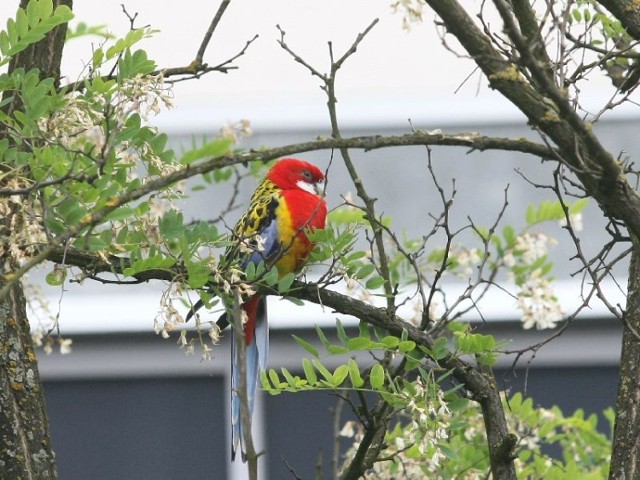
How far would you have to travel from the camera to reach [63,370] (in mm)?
6242

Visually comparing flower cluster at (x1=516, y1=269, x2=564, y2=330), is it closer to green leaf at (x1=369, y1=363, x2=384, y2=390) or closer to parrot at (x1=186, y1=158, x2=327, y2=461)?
parrot at (x1=186, y1=158, x2=327, y2=461)

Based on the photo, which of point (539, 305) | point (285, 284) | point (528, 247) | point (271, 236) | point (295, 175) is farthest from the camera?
point (295, 175)

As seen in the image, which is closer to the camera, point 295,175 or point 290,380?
point 290,380

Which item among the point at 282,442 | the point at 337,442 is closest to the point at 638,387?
the point at 337,442

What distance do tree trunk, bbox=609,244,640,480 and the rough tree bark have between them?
3.86ft

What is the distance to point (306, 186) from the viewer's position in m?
3.63

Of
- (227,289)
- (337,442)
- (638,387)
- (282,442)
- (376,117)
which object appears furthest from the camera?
(376,117)

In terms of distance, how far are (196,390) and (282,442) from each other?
579mm

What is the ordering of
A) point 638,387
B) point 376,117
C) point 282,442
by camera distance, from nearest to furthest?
point 638,387
point 282,442
point 376,117

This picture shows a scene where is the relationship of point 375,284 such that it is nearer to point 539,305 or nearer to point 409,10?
point 409,10

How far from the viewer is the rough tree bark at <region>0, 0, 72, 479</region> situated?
225 centimetres

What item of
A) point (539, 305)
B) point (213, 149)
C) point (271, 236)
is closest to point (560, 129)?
point (213, 149)

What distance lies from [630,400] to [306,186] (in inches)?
60.7

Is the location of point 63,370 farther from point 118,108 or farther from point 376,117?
point 118,108
